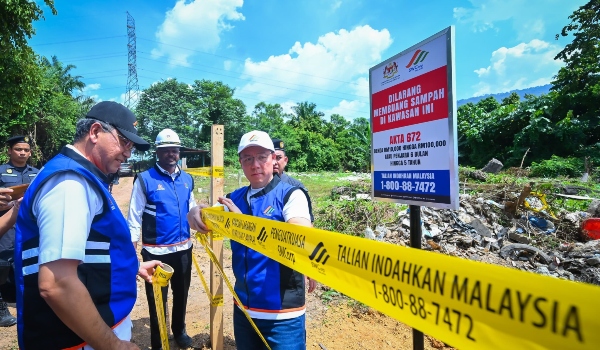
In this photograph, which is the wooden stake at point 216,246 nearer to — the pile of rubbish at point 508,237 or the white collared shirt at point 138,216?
the white collared shirt at point 138,216

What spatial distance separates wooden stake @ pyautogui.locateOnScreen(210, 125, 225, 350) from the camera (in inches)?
125

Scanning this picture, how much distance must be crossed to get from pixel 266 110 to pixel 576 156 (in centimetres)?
3756

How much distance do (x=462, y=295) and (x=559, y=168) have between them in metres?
A: 24.3

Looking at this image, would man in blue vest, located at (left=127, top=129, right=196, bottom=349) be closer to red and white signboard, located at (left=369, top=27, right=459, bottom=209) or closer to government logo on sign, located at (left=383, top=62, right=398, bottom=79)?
red and white signboard, located at (left=369, top=27, right=459, bottom=209)

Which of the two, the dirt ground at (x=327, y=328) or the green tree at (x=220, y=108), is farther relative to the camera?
the green tree at (x=220, y=108)

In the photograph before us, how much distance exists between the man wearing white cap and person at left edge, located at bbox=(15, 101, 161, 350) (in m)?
0.74

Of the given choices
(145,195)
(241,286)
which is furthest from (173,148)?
(241,286)

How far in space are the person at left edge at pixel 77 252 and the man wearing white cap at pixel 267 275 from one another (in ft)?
2.44

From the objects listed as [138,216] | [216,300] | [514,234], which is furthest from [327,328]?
[514,234]

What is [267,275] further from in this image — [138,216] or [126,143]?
[138,216]

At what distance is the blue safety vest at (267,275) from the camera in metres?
2.07

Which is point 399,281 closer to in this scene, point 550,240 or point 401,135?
point 401,135

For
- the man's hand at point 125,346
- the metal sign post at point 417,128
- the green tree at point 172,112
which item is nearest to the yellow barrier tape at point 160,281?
the man's hand at point 125,346

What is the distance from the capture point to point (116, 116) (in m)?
1.64
